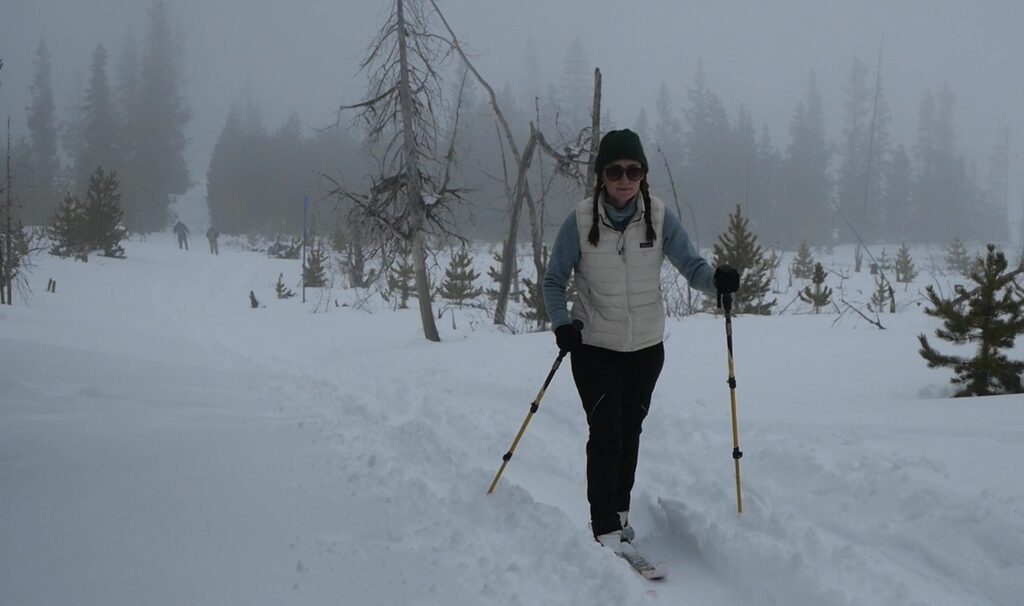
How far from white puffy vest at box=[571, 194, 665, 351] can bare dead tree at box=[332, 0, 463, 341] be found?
888 cm

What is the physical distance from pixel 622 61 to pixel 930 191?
10096 centimetres

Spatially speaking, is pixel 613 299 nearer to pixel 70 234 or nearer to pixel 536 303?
pixel 536 303

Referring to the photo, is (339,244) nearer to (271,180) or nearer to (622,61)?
(271,180)

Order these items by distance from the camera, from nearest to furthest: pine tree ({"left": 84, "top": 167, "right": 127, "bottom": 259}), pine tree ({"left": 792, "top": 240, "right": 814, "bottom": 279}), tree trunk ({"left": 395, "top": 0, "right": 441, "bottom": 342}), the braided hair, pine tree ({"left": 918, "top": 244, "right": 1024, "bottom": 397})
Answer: the braided hair
pine tree ({"left": 918, "top": 244, "right": 1024, "bottom": 397})
tree trunk ({"left": 395, "top": 0, "right": 441, "bottom": 342})
pine tree ({"left": 792, "top": 240, "right": 814, "bottom": 279})
pine tree ({"left": 84, "top": 167, "right": 127, "bottom": 259})

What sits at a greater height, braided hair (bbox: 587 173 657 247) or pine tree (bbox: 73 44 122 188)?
pine tree (bbox: 73 44 122 188)

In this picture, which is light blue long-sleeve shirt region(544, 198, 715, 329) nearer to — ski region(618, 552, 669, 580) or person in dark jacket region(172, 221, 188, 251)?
ski region(618, 552, 669, 580)

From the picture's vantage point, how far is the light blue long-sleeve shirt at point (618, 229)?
10.8 ft

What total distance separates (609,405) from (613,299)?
1.85ft

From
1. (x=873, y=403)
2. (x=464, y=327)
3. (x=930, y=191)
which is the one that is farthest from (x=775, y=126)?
(x=873, y=403)

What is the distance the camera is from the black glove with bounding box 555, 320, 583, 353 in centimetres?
315

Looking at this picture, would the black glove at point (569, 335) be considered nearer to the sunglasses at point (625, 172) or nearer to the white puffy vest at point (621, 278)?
the white puffy vest at point (621, 278)

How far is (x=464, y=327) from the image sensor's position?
15633 millimetres

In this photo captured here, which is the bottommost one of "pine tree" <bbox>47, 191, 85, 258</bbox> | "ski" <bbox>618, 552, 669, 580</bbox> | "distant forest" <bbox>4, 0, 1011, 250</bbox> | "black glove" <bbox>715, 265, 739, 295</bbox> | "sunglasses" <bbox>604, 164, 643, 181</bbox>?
"ski" <bbox>618, 552, 669, 580</bbox>

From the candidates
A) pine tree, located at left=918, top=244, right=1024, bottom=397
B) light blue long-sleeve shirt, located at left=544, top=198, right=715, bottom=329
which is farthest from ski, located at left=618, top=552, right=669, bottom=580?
pine tree, located at left=918, top=244, right=1024, bottom=397
